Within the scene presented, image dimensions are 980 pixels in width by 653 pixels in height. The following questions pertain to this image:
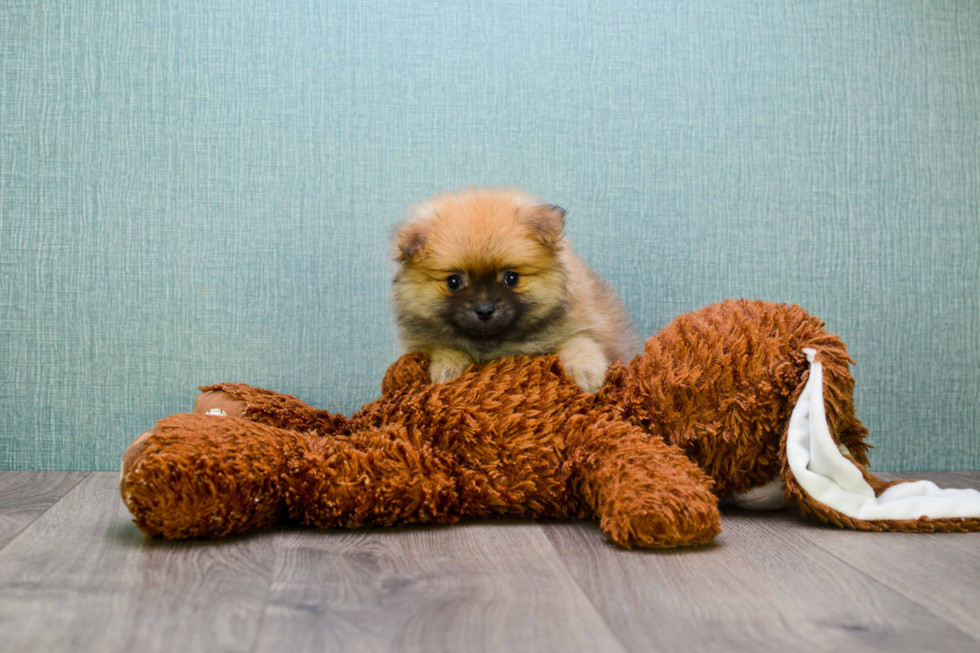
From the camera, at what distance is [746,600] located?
3.81 ft

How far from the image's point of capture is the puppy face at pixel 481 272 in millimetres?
1732

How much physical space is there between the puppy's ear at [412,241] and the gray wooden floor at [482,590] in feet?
2.03

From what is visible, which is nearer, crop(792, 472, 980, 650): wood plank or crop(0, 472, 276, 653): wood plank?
crop(0, 472, 276, 653): wood plank

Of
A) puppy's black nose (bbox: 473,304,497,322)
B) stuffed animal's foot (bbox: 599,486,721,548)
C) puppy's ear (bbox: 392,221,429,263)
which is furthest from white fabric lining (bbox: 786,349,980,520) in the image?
puppy's ear (bbox: 392,221,429,263)

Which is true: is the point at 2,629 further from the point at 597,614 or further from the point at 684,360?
the point at 684,360

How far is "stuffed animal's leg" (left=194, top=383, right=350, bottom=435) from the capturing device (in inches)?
74.0

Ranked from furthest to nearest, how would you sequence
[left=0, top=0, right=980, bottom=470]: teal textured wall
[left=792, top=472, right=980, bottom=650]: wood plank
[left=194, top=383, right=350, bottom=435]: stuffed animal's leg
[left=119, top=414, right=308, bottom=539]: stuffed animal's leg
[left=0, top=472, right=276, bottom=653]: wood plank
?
1. [left=0, top=0, right=980, bottom=470]: teal textured wall
2. [left=194, top=383, right=350, bottom=435]: stuffed animal's leg
3. [left=119, top=414, right=308, bottom=539]: stuffed animal's leg
4. [left=792, top=472, right=980, bottom=650]: wood plank
5. [left=0, top=472, right=276, bottom=653]: wood plank

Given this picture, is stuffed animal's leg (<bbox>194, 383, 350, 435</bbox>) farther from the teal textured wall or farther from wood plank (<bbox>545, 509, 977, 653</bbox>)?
wood plank (<bbox>545, 509, 977, 653</bbox>)

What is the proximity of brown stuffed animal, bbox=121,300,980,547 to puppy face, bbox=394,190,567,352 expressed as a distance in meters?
0.12

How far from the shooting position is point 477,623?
1061 mm

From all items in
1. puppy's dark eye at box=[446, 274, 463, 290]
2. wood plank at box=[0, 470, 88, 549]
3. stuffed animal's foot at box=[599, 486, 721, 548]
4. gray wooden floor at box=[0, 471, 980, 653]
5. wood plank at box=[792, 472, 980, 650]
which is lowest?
wood plank at box=[0, 470, 88, 549]

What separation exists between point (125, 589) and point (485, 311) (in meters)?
0.87

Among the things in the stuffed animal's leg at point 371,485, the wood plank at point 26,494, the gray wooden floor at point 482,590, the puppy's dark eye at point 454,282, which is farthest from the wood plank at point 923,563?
the wood plank at point 26,494

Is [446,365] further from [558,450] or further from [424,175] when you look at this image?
[424,175]
